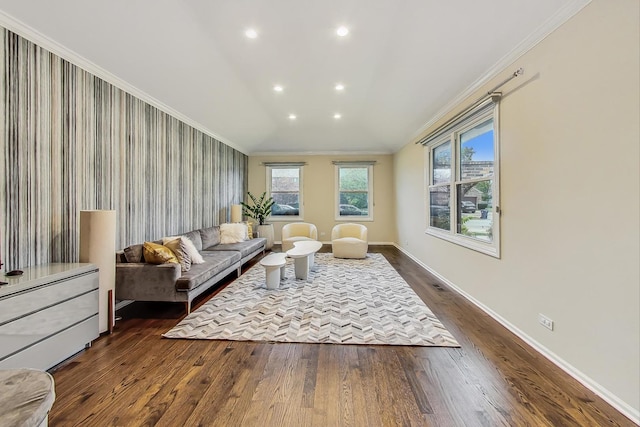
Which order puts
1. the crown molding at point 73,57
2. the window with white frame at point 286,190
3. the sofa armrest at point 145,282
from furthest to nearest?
the window with white frame at point 286,190
the sofa armrest at point 145,282
the crown molding at point 73,57

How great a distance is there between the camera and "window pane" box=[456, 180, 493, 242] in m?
3.19

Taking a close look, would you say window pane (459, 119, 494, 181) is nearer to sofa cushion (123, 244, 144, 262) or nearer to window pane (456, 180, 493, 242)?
window pane (456, 180, 493, 242)

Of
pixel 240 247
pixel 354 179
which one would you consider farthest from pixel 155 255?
pixel 354 179

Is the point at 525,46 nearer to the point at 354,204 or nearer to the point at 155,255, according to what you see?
Answer: the point at 155,255

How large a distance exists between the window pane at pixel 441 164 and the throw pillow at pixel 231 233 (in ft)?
12.6

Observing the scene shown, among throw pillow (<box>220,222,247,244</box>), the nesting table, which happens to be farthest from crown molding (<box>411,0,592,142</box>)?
throw pillow (<box>220,222,247,244</box>)

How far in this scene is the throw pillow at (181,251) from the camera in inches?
128

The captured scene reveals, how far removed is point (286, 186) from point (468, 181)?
5.27 meters

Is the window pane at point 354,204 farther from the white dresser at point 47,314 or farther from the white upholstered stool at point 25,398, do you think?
the white upholstered stool at point 25,398

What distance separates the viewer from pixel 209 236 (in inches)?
200

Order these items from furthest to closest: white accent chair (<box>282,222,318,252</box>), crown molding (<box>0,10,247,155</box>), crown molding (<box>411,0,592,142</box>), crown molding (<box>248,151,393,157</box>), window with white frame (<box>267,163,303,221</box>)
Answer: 1. window with white frame (<box>267,163,303,221</box>)
2. crown molding (<box>248,151,393,157</box>)
3. white accent chair (<box>282,222,318,252</box>)
4. crown molding (<box>0,10,247,155</box>)
5. crown molding (<box>411,0,592,142</box>)

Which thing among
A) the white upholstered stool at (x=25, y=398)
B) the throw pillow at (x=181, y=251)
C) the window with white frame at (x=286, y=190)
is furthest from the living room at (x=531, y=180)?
the window with white frame at (x=286, y=190)

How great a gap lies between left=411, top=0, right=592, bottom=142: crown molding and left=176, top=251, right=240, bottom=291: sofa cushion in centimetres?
385

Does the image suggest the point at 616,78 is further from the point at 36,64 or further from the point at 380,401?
the point at 36,64
